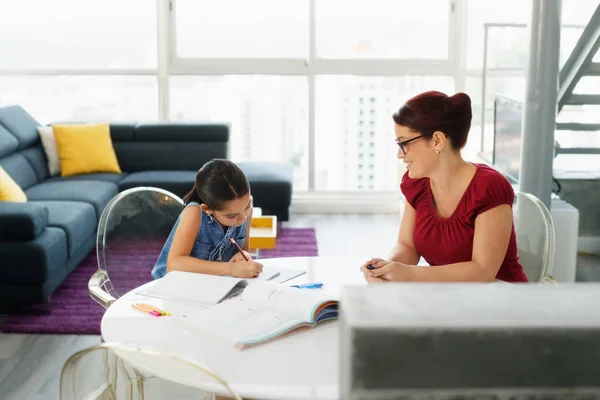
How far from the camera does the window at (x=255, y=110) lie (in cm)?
635

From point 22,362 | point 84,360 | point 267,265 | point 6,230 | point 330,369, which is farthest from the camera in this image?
point 6,230

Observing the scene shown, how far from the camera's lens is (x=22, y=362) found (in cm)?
341

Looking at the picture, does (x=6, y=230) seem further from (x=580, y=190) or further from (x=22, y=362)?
(x=580, y=190)

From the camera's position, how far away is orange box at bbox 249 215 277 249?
175 inches

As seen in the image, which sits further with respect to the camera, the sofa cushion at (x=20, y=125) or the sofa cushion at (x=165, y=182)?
the sofa cushion at (x=165, y=182)

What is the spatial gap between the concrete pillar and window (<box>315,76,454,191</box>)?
233 cm

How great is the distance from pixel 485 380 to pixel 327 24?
5833mm

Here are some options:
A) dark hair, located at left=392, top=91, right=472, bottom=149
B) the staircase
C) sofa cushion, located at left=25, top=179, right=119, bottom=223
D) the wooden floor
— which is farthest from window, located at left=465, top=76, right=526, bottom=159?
sofa cushion, located at left=25, top=179, right=119, bottom=223

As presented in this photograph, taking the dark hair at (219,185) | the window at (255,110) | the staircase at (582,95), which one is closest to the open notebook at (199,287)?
the dark hair at (219,185)

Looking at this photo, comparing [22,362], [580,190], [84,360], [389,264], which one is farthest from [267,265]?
[580,190]

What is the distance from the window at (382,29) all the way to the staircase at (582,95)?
1.59 meters

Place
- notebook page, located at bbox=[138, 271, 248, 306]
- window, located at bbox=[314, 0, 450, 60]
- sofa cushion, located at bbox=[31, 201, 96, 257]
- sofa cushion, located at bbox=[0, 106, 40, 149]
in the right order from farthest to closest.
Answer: window, located at bbox=[314, 0, 450, 60]
sofa cushion, located at bbox=[0, 106, 40, 149]
sofa cushion, located at bbox=[31, 201, 96, 257]
notebook page, located at bbox=[138, 271, 248, 306]

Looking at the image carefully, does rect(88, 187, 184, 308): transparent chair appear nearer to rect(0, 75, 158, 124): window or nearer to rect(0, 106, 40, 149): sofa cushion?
rect(0, 106, 40, 149): sofa cushion

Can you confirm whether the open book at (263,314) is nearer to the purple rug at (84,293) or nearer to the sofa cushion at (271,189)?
the purple rug at (84,293)
